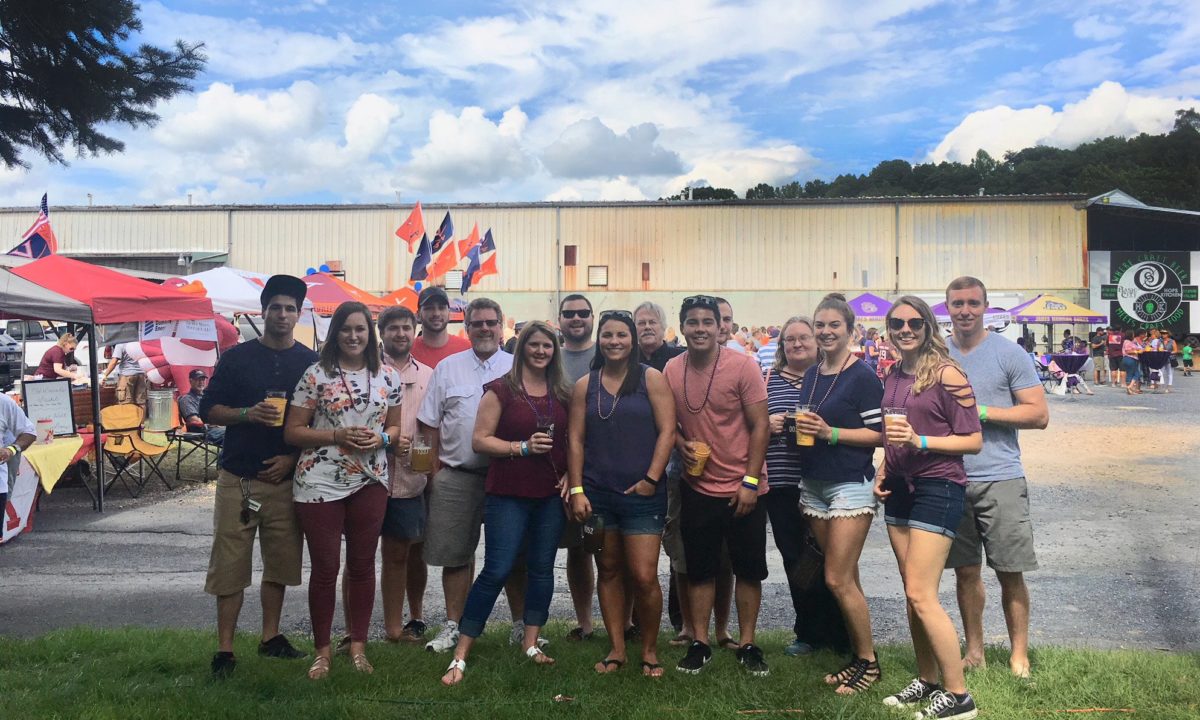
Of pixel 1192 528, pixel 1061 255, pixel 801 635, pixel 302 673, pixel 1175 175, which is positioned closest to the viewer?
pixel 302 673

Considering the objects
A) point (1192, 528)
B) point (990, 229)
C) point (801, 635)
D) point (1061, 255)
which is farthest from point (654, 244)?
point (801, 635)

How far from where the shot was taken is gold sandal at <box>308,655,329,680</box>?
3.84 meters

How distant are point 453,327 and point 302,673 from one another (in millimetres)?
19354

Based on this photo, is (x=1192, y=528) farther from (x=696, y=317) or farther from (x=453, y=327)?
(x=453, y=327)

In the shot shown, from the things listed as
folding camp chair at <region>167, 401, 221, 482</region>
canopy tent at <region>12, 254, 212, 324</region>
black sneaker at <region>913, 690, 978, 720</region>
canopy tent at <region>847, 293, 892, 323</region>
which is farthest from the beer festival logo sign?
black sneaker at <region>913, 690, 978, 720</region>

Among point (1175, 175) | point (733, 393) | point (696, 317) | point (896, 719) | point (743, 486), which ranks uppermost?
point (1175, 175)

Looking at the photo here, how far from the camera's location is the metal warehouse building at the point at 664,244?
3475 cm

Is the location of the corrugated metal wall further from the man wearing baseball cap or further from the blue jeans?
→ the blue jeans

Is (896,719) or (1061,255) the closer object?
(896,719)

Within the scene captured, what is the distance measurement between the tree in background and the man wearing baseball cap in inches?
65.4

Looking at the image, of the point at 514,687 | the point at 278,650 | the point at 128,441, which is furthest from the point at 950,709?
the point at 128,441

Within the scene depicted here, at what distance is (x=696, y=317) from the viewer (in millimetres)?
4000

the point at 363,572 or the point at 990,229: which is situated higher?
the point at 990,229

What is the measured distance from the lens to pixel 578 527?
4465 millimetres
